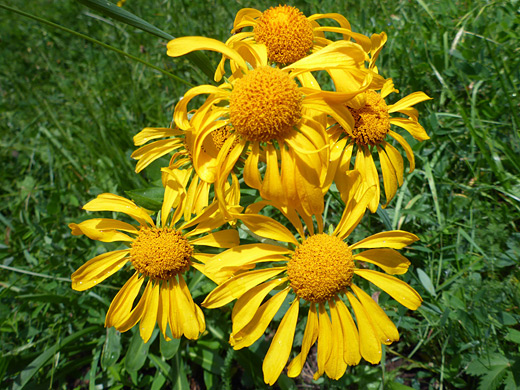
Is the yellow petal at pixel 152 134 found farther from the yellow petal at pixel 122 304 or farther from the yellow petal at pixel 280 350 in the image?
the yellow petal at pixel 280 350

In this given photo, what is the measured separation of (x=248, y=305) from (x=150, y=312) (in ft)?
1.69

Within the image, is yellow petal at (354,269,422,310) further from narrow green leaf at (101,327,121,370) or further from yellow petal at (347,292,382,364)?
narrow green leaf at (101,327,121,370)

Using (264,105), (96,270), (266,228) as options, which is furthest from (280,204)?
(96,270)

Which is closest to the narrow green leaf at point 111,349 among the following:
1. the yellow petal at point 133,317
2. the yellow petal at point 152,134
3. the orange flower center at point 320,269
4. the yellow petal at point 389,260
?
the yellow petal at point 133,317

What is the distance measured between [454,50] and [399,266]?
6.61 ft

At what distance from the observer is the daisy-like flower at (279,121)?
145 centimetres

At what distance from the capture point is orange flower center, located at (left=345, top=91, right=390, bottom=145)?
1.75m

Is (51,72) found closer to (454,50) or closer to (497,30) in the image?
(454,50)

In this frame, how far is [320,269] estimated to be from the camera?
1571 millimetres

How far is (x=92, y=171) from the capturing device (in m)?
3.37

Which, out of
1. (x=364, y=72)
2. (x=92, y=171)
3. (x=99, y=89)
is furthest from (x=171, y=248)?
(x=99, y=89)

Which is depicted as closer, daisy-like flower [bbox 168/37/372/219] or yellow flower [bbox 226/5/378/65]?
daisy-like flower [bbox 168/37/372/219]

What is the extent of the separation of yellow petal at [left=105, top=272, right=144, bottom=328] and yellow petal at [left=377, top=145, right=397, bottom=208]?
1213mm

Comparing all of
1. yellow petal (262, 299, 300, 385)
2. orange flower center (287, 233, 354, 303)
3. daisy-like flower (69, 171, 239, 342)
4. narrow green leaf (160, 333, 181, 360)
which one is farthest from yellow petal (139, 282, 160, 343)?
orange flower center (287, 233, 354, 303)
